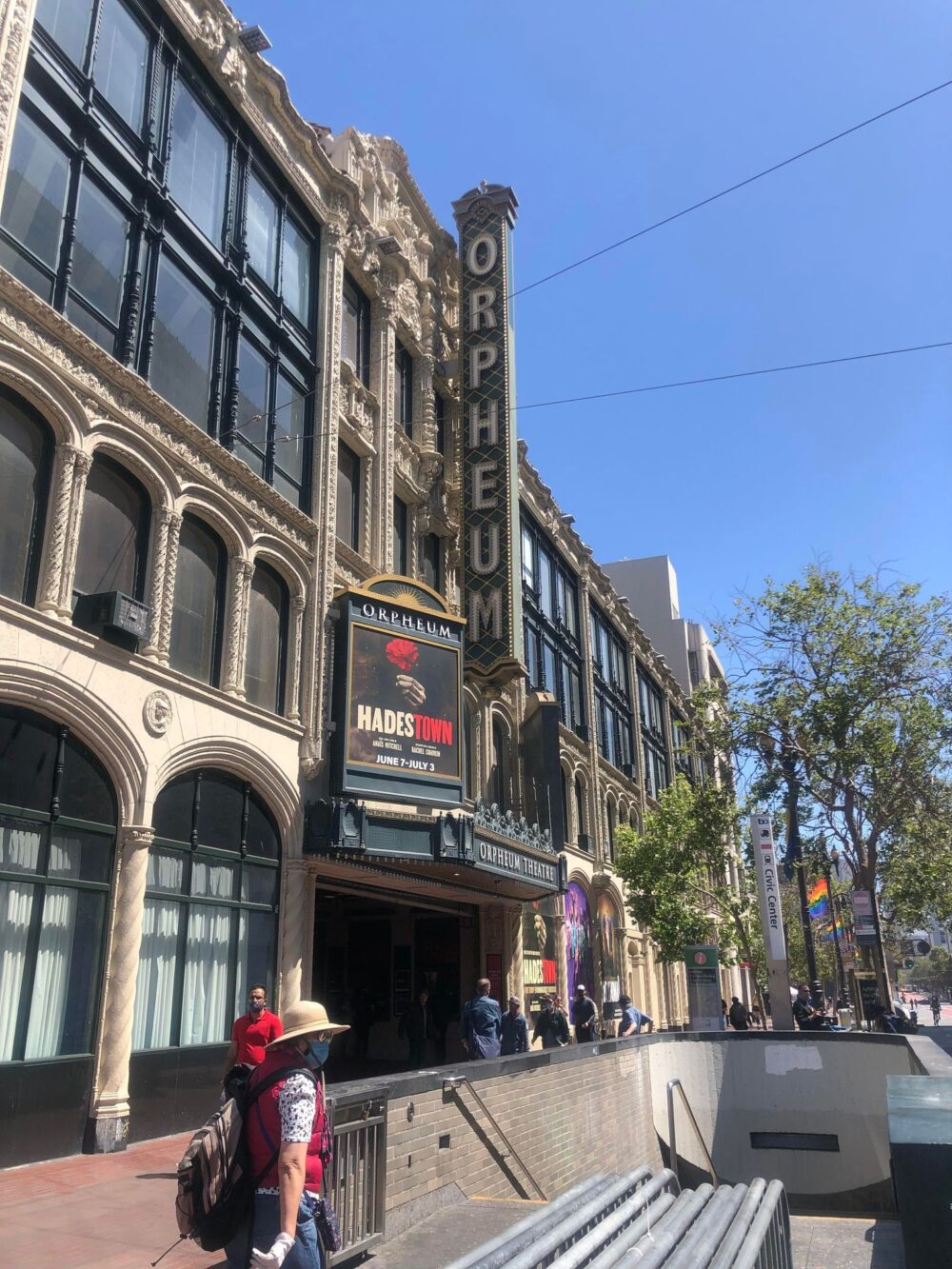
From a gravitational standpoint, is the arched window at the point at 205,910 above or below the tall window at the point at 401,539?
below

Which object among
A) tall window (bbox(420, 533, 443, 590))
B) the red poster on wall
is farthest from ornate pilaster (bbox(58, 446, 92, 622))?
the red poster on wall

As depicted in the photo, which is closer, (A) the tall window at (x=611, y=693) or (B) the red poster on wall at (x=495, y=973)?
(B) the red poster on wall at (x=495, y=973)

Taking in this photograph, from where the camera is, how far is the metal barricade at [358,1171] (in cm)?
656

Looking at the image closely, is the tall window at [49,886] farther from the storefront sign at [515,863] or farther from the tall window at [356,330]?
the tall window at [356,330]

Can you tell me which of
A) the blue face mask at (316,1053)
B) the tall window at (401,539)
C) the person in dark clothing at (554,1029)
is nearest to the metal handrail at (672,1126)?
the person in dark clothing at (554,1029)

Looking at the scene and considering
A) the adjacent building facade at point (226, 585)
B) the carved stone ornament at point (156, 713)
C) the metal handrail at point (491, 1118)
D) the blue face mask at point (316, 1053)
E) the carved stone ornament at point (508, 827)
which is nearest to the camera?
the blue face mask at point (316, 1053)

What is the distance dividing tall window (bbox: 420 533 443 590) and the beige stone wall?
11488 millimetres

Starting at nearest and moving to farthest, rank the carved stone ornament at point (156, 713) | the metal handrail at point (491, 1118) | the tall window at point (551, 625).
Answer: the metal handrail at point (491, 1118) < the carved stone ornament at point (156, 713) < the tall window at point (551, 625)

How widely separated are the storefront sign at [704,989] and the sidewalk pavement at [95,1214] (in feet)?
52.6

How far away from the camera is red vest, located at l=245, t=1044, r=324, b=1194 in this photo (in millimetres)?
4227

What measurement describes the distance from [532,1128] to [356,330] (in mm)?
16830

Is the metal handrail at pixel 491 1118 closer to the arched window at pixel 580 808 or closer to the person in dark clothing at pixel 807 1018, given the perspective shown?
the person in dark clothing at pixel 807 1018

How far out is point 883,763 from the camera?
27.2 metres

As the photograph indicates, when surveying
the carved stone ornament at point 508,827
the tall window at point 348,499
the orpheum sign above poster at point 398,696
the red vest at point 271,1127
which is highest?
the tall window at point 348,499
